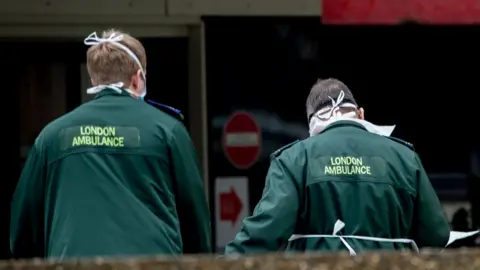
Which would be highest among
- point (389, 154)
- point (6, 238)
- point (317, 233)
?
point (389, 154)

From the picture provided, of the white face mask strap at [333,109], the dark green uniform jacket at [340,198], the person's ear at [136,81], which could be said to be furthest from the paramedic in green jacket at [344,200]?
→ the person's ear at [136,81]

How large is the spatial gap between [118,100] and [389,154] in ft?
3.59

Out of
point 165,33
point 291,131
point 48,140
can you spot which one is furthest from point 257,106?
point 48,140

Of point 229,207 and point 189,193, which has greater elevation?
point 189,193

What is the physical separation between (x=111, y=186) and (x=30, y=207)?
0.33 m

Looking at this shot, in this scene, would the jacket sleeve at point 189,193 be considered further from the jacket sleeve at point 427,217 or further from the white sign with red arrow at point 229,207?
the white sign with red arrow at point 229,207

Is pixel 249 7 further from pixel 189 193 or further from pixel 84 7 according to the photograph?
pixel 189 193

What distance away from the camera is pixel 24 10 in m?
6.89

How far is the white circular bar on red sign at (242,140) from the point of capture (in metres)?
7.36

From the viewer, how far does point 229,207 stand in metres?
7.33

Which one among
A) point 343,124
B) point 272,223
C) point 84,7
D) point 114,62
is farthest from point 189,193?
point 84,7

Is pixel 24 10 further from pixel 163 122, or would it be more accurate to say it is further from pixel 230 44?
pixel 163 122

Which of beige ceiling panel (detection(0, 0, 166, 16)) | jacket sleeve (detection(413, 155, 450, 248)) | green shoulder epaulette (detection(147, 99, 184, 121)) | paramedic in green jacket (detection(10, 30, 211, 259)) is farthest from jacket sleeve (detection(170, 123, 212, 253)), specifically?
beige ceiling panel (detection(0, 0, 166, 16))

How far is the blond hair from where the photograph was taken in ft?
12.6
